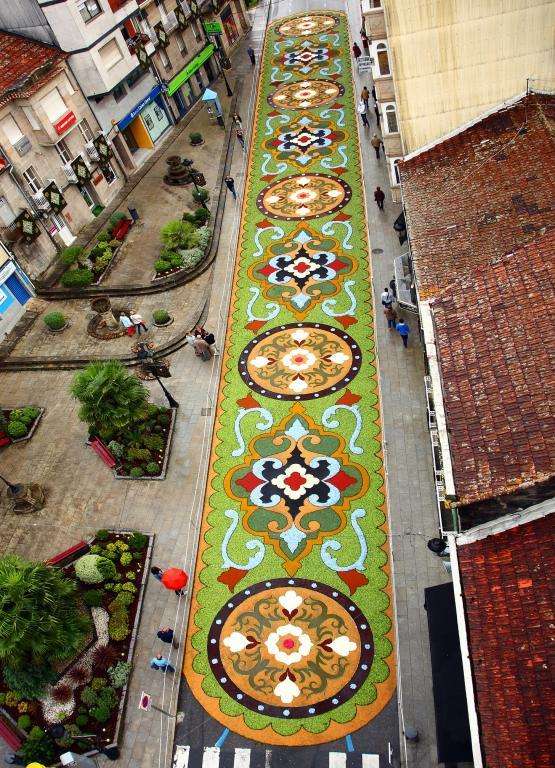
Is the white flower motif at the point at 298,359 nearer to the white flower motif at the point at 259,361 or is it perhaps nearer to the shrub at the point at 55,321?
the white flower motif at the point at 259,361

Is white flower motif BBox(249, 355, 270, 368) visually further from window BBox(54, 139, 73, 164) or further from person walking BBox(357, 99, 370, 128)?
person walking BBox(357, 99, 370, 128)

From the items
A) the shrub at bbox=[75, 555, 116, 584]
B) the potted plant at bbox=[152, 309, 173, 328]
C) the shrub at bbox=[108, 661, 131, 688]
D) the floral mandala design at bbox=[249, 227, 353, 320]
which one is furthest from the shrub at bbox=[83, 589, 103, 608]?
the floral mandala design at bbox=[249, 227, 353, 320]

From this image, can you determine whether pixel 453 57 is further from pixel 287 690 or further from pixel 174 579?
pixel 287 690

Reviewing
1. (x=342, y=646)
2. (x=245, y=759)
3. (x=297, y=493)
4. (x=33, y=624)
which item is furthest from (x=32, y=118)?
(x=245, y=759)

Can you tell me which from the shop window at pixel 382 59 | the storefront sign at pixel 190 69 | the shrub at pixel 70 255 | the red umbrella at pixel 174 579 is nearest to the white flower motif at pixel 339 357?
the red umbrella at pixel 174 579

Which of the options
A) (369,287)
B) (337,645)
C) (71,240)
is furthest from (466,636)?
(71,240)
